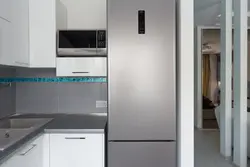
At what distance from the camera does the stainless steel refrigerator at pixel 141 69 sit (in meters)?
2.30

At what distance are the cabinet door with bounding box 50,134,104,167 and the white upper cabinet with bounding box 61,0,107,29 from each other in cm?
134

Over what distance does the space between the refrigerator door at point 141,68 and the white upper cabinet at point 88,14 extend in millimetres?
754

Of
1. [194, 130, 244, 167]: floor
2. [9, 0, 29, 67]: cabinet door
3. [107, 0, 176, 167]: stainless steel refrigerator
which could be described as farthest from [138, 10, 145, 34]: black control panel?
[194, 130, 244, 167]: floor

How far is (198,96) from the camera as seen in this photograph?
664cm

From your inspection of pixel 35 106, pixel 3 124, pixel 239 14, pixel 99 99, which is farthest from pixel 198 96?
pixel 3 124

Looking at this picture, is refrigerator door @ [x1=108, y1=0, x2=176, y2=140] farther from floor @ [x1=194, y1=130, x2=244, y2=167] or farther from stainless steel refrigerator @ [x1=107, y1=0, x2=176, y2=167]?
floor @ [x1=194, y1=130, x2=244, y2=167]

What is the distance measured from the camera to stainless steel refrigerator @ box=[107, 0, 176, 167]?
230 cm

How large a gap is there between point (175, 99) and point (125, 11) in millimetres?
881

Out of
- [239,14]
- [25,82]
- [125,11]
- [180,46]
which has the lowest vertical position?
[25,82]

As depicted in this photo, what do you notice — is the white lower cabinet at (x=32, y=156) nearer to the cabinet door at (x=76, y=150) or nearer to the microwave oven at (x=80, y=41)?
the cabinet door at (x=76, y=150)

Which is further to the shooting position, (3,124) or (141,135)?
(3,124)

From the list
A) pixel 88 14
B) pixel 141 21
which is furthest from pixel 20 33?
pixel 141 21

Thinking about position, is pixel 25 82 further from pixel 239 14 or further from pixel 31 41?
pixel 239 14

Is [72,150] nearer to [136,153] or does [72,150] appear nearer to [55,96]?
[136,153]
